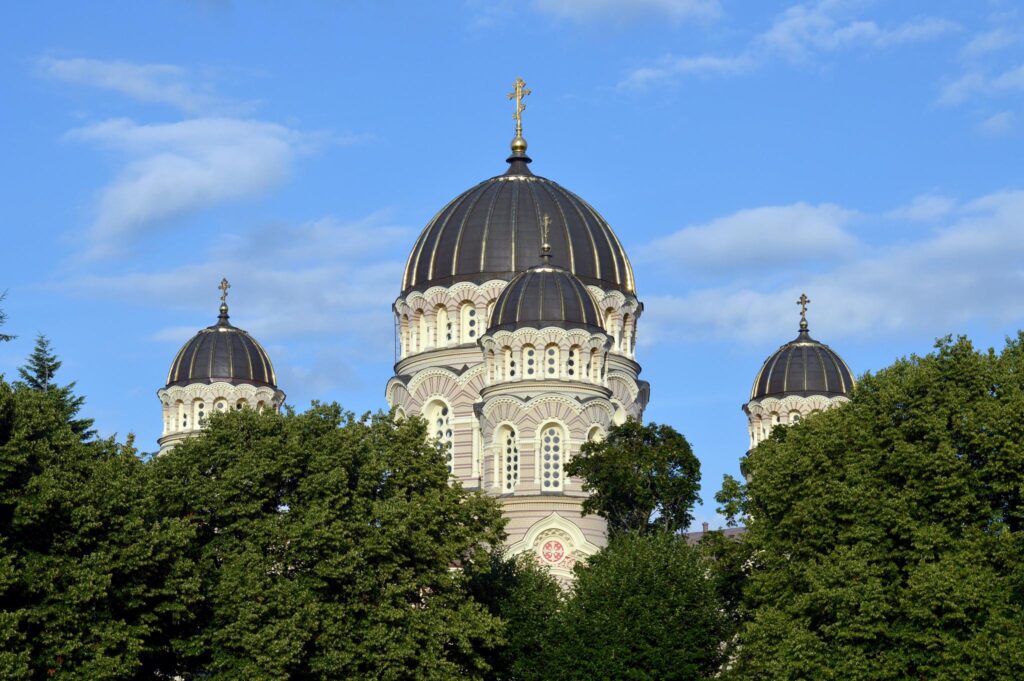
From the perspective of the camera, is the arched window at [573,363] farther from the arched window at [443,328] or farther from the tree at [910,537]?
the tree at [910,537]

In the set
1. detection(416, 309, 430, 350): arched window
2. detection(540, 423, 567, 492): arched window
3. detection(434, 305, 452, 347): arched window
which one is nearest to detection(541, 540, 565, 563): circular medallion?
detection(540, 423, 567, 492): arched window

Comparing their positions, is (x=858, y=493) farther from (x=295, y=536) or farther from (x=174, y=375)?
(x=174, y=375)

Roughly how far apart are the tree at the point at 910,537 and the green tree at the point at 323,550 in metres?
7.77

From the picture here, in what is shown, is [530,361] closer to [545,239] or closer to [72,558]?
[545,239]

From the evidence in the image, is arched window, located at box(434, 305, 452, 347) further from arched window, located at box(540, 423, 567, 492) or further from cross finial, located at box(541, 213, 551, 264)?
arched window, located at box(540, 423, 567, 492)

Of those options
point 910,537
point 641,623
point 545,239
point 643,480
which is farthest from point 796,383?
point 910,537

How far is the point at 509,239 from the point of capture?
250 ft

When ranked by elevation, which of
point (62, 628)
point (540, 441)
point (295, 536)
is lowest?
point (62, 628)

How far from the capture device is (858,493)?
4631cm

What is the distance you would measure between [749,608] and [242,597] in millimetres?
14345

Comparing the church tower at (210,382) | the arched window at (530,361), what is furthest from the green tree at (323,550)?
the church tower at (210,382)

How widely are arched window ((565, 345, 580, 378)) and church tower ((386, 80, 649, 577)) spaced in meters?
0.04

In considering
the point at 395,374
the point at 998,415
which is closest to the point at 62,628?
the point at 998,415

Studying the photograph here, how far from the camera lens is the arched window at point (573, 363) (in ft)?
227
